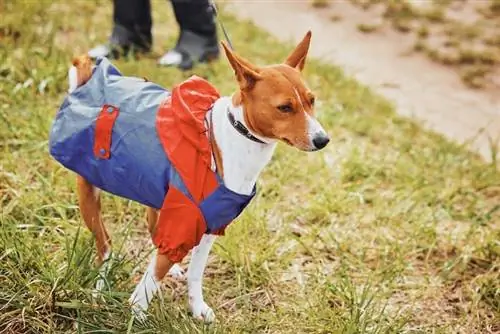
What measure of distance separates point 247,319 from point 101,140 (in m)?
0.83

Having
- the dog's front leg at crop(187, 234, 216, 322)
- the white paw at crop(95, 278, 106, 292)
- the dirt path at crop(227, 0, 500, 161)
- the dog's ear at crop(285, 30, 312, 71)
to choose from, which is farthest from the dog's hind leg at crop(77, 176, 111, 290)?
the dirt path at crop(227, 0, 500, 161)

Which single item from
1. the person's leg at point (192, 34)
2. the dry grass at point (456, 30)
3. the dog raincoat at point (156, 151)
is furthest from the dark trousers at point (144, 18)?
the dog raincoat at point (156, 151)

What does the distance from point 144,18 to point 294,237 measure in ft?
6.93

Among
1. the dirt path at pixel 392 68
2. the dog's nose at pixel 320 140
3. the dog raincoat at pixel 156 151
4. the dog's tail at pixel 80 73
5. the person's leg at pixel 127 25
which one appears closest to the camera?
the dog's nose at pixel 320 140

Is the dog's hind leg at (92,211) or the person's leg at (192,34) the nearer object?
the dog's hind leg at (92,211)

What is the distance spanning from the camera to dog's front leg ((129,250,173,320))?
2123mm

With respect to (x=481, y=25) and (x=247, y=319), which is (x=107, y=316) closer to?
(x=247, y=319)

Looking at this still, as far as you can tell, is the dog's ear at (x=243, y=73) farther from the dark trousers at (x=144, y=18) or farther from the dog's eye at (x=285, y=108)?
the dark trousers at (x=144, y=18)

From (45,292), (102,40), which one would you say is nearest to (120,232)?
(45,292)

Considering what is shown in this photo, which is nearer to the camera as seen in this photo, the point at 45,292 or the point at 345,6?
the point at 45,292

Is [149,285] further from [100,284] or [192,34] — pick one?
[192,34]

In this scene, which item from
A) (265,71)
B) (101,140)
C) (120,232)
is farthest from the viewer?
(120,232)

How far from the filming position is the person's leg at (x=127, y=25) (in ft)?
13.8

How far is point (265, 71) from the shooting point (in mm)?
1982
